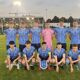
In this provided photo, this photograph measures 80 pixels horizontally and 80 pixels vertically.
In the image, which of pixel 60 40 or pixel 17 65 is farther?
pixel 60 40

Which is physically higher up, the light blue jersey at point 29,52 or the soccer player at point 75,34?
the soccer player at point 75,34

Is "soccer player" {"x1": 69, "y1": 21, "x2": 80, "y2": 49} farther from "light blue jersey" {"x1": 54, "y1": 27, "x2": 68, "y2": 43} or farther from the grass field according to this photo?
the grass field

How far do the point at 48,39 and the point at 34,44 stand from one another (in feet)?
2.00

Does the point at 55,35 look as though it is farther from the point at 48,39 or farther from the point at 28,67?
the point at 28,67

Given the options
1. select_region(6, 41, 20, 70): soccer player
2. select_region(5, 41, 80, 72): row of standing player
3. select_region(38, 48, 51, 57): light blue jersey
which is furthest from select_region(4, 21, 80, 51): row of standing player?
select_region(38, 48, 51, 57): light blue jersey

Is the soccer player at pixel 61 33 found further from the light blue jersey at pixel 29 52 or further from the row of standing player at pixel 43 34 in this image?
the light blue jersey at pixel 29 52

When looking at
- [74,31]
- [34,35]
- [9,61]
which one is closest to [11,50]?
[9,61]

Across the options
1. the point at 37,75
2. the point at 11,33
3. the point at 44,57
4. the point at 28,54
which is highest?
the point at 11,33

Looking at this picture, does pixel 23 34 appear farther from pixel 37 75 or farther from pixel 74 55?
pixel 37 75

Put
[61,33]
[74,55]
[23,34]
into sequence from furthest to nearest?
1. [61,33]
2. [23,34]
3. [74,55]

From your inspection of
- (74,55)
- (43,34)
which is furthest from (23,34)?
(74,55)

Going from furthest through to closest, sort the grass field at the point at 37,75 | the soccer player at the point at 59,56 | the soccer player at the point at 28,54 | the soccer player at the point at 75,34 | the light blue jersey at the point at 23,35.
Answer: the light blue jersey at the point at 23,35 → the soccer player at the point at 75,34 → the soccer player at the point at 28,54 → the soccer player at the point at 59,56 → the grass field at the point at 37,75

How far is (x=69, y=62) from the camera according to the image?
1297cm

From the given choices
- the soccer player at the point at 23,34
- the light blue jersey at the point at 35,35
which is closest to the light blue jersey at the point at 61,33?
the light blue jersey at the point at 35,35
